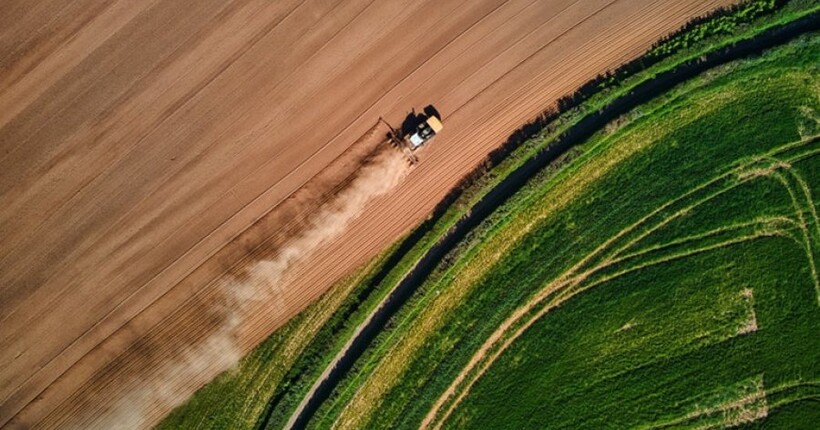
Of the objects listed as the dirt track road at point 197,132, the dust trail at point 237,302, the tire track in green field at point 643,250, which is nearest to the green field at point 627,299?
the tire track in green field at point 643,250

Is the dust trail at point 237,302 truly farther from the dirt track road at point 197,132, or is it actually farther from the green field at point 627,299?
the green field at point 627,299

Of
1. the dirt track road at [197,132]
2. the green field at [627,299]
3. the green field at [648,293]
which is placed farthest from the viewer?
the green field at [648,293]

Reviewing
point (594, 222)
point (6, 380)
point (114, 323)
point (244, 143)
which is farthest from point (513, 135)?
point (6, 380)

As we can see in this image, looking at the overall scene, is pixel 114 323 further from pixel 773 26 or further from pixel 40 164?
pixel 773 26

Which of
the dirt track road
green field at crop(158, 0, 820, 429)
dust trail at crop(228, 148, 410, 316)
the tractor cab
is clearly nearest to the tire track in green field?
green field at crop(158, 0, 820, 429)

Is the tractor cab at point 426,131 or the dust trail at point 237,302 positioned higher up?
the tractor cab at point 426,131

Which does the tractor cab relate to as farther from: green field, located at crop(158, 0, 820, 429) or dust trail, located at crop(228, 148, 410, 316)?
green field, located at crop(158, 0, 820, 429)
